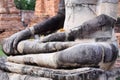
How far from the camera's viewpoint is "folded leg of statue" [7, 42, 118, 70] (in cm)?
371

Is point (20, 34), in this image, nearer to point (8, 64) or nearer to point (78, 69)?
point (8, 64)

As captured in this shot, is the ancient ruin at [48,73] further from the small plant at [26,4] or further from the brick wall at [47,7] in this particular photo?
the small plant at [26,4]

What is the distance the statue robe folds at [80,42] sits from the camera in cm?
374

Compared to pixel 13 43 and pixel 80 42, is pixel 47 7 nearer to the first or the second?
pixel 13 43

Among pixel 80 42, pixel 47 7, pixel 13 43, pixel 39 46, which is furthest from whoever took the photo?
pixel 47 7

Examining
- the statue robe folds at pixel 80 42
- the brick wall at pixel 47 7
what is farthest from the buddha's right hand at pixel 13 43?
the brick wall at pixel 47 7

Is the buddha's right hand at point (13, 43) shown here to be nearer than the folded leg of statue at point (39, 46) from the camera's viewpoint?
No

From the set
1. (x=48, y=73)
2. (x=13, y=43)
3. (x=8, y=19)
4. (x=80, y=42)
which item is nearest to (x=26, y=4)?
(x=8, y=19)

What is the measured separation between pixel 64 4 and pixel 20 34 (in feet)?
2.06

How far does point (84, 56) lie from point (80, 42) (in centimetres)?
35

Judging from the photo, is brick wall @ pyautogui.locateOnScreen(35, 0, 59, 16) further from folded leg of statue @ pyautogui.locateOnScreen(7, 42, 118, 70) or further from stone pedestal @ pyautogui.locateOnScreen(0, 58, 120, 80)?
folded leg of statue @ pyautogui.locateOnScreen(7, 42, 118, 70)

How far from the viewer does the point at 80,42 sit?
159 inches

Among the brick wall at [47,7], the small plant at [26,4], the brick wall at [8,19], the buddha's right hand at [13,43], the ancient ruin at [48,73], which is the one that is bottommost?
the small plant at [26,4]

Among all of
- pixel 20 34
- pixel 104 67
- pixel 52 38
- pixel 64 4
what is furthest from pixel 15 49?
Result: pixel 104 67
